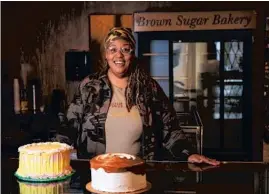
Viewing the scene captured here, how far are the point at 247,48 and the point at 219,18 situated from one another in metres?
0.31

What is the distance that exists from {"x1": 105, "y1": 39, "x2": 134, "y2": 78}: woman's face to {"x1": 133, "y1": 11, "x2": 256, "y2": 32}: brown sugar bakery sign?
0.21 meters

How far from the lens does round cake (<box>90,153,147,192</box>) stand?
1345 mm

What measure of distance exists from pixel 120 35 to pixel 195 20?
49cm

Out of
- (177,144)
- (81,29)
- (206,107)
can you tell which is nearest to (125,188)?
(177,144)

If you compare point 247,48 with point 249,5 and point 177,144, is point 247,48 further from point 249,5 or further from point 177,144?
point 177,144

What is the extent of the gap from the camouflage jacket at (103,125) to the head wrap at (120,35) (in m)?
0.19

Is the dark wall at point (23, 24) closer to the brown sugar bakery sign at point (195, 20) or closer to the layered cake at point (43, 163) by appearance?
the brown sugar bakery sign at point (195, 20)

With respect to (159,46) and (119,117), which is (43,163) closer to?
(119,117)

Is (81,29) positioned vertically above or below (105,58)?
above

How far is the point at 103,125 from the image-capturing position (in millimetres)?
2615

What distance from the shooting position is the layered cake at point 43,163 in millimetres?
1475

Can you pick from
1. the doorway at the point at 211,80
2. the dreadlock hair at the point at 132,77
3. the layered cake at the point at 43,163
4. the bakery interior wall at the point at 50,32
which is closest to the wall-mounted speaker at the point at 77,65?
the bakery interior wall at the point at 50,32

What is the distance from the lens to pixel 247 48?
2992mm

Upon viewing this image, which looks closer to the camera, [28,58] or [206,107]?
[28,58]
